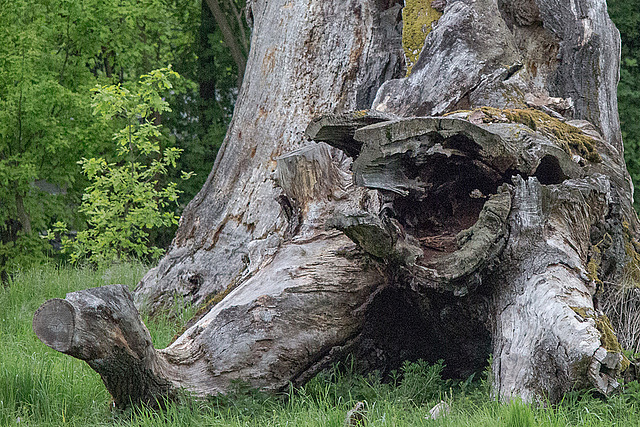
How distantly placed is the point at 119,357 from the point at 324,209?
169cm

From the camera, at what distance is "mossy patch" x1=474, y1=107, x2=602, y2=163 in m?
4.54

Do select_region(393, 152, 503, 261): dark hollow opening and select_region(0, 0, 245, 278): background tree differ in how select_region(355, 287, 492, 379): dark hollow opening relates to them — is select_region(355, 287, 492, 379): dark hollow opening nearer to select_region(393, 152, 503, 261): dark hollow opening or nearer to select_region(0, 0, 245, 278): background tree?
select_region(393, 152, 503, 261): dark hollow opening

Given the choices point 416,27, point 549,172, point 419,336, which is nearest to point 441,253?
point 419,336

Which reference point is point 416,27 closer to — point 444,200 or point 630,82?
point 444,200

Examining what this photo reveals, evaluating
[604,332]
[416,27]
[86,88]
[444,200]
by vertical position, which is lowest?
[604,332]

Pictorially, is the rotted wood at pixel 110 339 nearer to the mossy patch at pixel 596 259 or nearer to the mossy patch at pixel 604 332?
the mossy patch at pixel 604 332

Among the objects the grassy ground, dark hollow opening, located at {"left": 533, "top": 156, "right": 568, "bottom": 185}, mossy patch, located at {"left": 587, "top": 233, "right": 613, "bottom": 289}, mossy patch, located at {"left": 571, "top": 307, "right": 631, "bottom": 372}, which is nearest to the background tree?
the grassy ground

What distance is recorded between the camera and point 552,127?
457cm

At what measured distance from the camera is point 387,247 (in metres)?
3.64

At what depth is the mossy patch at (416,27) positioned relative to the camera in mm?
6023

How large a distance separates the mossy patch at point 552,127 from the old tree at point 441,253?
0.05 feet

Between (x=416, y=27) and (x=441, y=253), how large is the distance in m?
2.81

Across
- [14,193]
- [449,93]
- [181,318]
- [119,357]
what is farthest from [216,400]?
[14,193]

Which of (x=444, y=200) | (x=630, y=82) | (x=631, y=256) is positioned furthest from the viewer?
(x=630, y=82)
